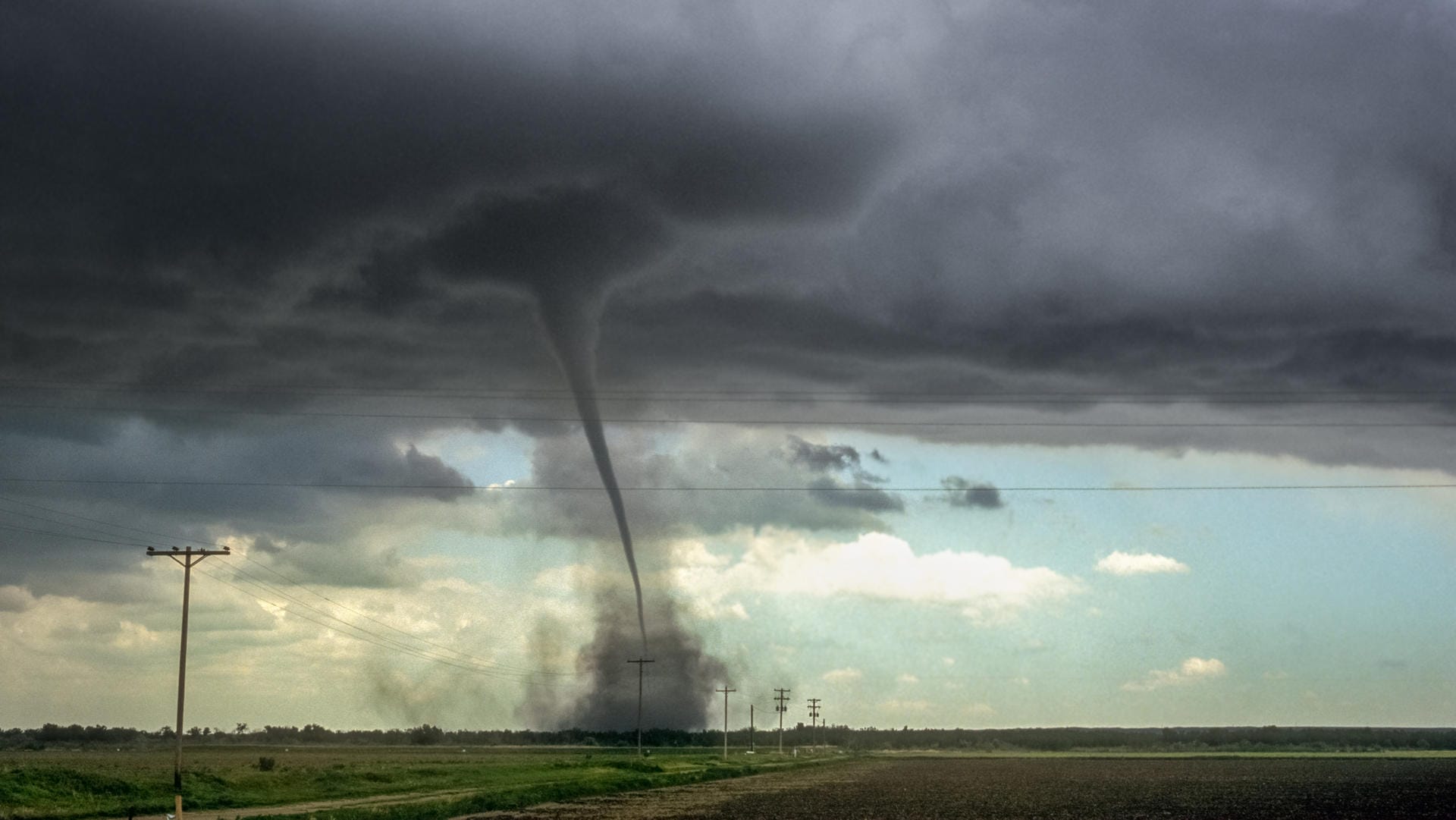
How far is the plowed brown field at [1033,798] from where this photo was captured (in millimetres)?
89500

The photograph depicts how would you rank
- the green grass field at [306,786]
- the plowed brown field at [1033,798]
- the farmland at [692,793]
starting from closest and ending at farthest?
the plowed brown field at [1033,798]
the farmland at [692,793]
the green grass field at [306,786]

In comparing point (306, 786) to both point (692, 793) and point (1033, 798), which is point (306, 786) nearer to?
point (692, 793)

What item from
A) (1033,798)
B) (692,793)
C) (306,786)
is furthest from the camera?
(692,793)

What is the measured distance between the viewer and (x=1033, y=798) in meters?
116

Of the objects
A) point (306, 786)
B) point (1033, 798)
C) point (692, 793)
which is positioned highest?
point (306, 786)

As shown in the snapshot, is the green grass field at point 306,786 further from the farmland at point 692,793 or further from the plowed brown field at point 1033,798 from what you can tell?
the plowed brown field at point 1033,798

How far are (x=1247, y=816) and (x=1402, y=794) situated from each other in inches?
1719

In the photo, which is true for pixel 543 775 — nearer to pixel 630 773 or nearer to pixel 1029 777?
pixel 630 773

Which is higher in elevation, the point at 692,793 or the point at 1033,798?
the point at 1033,798

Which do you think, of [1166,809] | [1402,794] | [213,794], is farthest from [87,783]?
[1402,794]

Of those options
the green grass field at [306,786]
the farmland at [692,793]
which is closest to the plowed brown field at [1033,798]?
the farmland at [692,793]

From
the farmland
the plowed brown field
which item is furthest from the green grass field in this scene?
the plowed brown field

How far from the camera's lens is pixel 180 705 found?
78000 mm

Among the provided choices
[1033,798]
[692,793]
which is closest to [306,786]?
[692,793]
